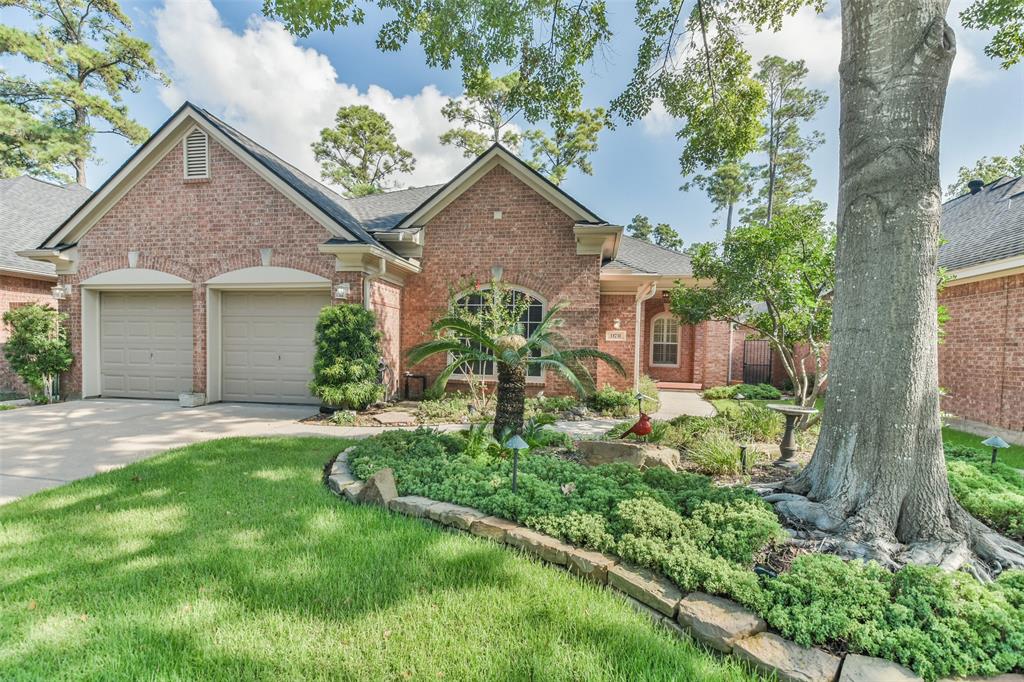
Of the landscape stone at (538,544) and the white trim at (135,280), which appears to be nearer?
the landscape stone at (538,544)

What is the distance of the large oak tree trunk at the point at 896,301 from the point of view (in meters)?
3.21

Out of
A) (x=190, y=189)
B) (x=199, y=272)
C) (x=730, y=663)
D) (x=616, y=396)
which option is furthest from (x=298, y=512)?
(x=190, y=189)

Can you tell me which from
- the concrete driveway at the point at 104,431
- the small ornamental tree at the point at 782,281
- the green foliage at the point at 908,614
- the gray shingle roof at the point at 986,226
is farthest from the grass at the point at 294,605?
the gray shingle roof at the point at 986,226

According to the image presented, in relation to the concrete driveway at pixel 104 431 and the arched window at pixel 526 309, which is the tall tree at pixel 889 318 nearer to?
the concrete driveway at pixel 104 431

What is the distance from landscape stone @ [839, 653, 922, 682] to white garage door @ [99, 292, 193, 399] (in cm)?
1199

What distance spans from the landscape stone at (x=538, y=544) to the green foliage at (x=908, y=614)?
1.22m

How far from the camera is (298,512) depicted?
375cm

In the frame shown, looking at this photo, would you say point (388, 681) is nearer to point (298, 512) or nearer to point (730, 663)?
point (730, 663)

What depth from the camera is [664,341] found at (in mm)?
16625

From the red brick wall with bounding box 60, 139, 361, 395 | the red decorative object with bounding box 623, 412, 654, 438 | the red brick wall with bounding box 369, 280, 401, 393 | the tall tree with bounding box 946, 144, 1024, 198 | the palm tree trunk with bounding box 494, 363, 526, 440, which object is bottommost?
the red decorative object with bounding box 623, 412, 654, 438

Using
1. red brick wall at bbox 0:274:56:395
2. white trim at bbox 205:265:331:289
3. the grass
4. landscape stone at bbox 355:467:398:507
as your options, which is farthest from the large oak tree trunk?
red brick wall at bbox 0:274:56:395

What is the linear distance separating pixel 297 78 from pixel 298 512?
949 cm

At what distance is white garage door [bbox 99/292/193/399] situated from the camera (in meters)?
10.2

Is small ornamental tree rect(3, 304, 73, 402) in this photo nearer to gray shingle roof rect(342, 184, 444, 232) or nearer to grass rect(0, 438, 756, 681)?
gray shingle roof rect(342, 184, 444, 232)
